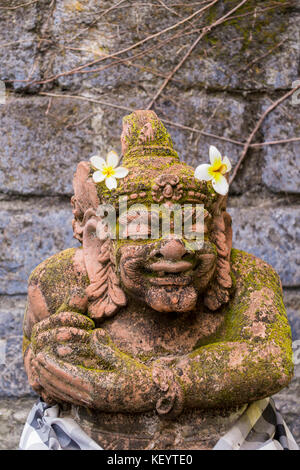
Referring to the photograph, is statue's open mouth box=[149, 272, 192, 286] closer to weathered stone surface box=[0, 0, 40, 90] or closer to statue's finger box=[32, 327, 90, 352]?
statue's finger box=[32, 327, 90, 352]

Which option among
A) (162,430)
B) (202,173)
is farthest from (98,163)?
(162,430)

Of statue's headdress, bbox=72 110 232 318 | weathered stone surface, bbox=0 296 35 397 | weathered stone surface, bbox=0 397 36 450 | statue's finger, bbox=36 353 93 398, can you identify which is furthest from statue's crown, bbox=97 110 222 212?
weathered stone surface, bbox=0 397 36 450

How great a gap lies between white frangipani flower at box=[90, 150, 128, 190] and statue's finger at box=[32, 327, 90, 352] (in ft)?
1.10

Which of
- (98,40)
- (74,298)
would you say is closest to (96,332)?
(74,298)

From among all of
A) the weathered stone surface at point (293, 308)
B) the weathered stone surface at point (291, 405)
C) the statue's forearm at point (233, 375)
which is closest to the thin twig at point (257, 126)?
the weathered stone surface at point (293, 308)

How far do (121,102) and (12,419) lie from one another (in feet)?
4.05

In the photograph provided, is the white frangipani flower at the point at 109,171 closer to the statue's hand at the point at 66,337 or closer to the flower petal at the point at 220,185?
the flower petal at the point at 220,185

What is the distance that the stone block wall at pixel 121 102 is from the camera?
94.1 inches

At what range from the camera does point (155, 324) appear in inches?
59.7

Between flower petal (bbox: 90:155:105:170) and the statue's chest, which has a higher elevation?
flower petal (bbox: 90:155:105:170)

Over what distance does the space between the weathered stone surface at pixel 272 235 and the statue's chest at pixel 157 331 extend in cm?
85

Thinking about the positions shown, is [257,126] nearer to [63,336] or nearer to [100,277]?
Answer: [100,277]

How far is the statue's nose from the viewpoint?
4.55 feet

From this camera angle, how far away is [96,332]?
1.46 m
